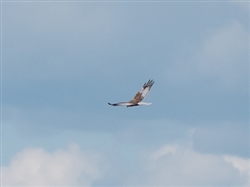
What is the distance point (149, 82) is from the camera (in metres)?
164

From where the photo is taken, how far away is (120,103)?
525 feet

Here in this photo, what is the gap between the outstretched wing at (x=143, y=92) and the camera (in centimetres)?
16225

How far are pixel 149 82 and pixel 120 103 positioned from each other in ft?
27.6

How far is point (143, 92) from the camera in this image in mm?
163875

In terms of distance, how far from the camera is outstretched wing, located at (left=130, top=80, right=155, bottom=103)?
162 meters

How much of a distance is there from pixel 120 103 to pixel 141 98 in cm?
504

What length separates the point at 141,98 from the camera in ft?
534

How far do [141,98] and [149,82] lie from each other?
158 inches
